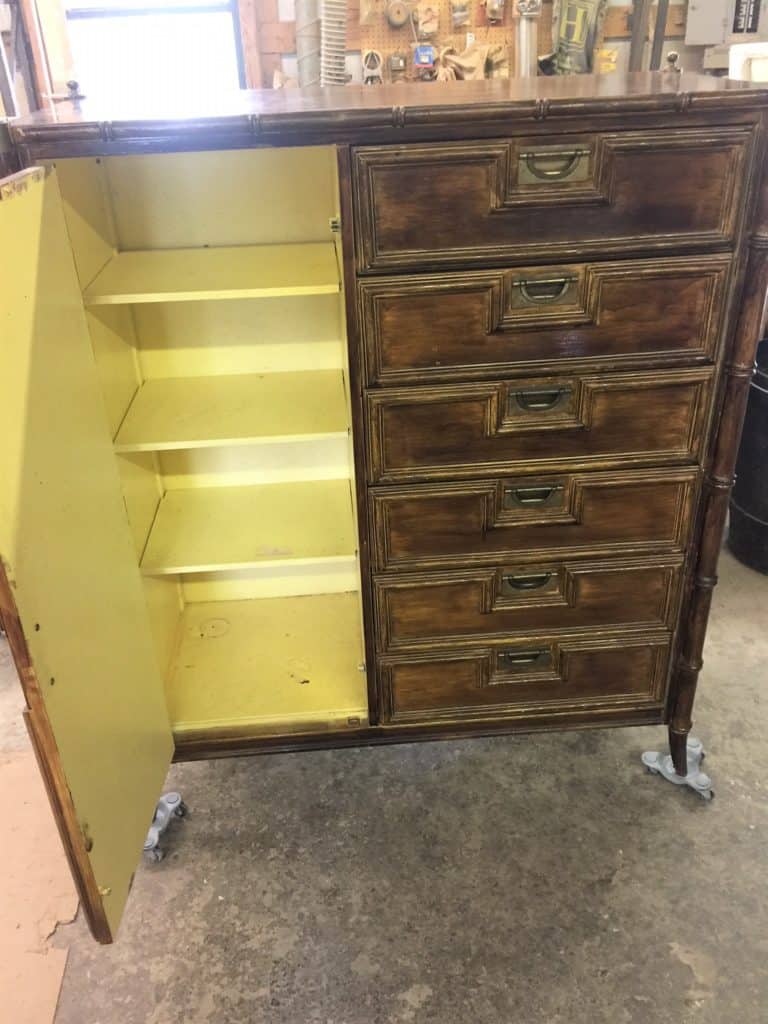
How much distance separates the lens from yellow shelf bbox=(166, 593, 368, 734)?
5.51 ft

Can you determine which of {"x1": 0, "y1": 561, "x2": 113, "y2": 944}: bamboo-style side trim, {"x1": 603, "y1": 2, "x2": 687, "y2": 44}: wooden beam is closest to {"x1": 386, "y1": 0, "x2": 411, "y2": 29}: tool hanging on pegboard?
{"x1": 603, "y1": 2, "x2": 687, "y2": 44}: wooden beam

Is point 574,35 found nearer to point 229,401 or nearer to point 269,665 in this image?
point 229,401

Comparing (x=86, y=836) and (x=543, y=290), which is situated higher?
(x=543, y=290)

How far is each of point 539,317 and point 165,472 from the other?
3.47ft

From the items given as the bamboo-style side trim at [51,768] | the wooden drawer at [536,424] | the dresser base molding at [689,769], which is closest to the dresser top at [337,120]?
the wooden drawer at [536,424]

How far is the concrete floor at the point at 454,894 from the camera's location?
1.36 m

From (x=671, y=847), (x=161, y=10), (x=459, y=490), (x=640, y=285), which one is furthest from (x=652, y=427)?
(x=161, y=10)

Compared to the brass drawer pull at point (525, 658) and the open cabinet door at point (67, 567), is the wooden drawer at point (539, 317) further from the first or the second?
the brass drawer pull at point (525, 658)

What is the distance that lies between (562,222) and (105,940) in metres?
1.26

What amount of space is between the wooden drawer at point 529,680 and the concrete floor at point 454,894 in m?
0.22

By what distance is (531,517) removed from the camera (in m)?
1.45

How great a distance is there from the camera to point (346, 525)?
1808mm

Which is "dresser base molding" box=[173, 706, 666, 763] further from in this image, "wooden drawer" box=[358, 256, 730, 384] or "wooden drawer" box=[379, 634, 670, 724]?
"wooden drawer" box=[358, 256, 730, 384]

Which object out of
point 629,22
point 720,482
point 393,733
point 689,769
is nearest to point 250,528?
point 393,733
